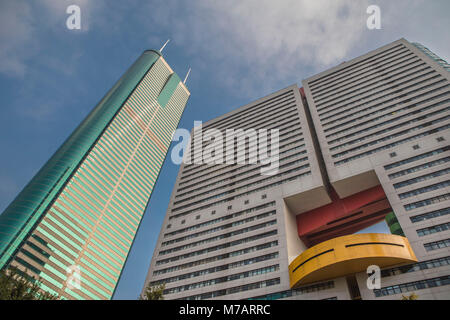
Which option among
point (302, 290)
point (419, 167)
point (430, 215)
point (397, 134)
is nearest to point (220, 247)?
point (302, 290)

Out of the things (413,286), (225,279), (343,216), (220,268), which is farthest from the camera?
(343,216)

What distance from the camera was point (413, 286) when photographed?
37594 millimetres

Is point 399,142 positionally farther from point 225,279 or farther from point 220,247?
point 225,279

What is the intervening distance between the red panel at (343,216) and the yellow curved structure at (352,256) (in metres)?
18.5

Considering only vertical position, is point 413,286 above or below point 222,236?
below

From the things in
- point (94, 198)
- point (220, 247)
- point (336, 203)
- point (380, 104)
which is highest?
point (94, 198)

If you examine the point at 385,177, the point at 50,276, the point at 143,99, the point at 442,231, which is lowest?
the point at 442,231

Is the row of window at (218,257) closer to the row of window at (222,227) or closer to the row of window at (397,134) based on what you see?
the row of window at (222,227)

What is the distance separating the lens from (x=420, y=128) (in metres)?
57.1

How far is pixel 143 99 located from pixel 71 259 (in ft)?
269

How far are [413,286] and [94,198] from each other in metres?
103

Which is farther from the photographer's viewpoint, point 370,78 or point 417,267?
point 370,78
